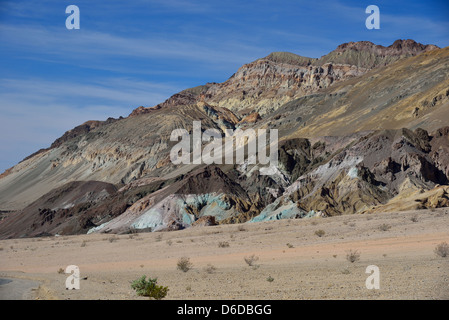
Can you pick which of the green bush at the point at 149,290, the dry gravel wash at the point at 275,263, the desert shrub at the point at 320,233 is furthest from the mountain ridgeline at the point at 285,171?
the green bush at the point at 149,290

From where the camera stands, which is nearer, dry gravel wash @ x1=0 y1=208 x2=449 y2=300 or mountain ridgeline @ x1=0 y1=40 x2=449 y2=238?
dry gravel wash @ x1=0 y1=208 x2=449 y2=300

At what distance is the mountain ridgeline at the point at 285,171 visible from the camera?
181ft

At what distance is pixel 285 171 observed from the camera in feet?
243

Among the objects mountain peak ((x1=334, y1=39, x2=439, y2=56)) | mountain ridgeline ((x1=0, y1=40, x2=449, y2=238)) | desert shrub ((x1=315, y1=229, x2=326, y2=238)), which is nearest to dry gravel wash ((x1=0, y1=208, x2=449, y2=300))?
desert shrub ((x1=315, y1=229, x2=326, y2=238))

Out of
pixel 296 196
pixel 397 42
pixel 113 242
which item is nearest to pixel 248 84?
pixel 397 42

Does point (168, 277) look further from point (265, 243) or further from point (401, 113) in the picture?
point (401, 113)

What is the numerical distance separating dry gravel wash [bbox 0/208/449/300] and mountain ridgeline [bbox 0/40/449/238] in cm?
1098

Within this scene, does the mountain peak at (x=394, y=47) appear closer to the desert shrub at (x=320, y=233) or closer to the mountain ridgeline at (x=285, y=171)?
the mountain ridgeline at (x=285, y=171)

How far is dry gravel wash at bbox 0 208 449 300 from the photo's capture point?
54.0 feet

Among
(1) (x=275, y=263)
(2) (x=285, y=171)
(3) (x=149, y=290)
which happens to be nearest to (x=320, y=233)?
(1) (x=275, y=263)

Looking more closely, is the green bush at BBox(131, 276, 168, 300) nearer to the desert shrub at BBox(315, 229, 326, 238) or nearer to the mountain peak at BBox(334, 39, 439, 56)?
the desert shrub at BBox(315, 229, 326, 238)

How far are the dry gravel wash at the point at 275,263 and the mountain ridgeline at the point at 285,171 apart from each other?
36.0ft

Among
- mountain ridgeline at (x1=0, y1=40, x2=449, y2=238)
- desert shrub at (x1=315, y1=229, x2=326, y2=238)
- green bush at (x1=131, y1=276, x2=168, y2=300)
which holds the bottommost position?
green bush at (x1=131, y1=276, x2=168, y2=300)

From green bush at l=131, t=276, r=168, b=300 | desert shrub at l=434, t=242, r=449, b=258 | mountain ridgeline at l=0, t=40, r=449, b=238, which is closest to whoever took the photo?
green bush at l=131, t=276, r=168, b=300
